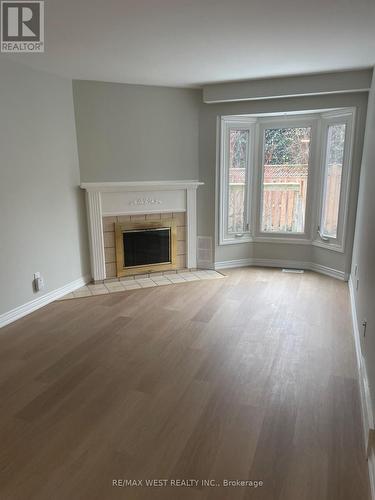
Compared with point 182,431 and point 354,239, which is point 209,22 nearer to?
point 182,431

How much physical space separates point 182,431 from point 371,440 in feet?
3.14

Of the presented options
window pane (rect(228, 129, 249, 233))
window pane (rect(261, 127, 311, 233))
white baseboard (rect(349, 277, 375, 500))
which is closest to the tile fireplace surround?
window pane (rect(228, 129, 249, 233))

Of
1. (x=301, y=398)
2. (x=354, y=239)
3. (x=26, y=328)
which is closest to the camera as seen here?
(x=301, y=398)

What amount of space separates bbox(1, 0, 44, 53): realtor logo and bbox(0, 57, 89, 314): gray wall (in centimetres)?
32

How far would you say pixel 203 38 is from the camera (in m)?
2.76

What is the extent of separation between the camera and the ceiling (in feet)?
7.34

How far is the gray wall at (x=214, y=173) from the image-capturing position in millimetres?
4102

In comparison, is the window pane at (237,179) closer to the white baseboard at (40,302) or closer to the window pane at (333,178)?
the window pane at (333,178)

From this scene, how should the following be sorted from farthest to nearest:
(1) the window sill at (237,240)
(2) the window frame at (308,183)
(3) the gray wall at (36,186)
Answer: (1) the window sill at (237,240) → (2) the window frame at (308,183) → (3) the gray wall at (36,186)

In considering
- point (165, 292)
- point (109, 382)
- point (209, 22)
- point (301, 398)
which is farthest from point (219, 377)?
point (209, 22)

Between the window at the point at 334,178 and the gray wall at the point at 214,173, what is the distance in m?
0.13

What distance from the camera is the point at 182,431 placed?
1945 millimetres

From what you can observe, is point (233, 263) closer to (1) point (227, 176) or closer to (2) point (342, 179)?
(1) point (227, 176)

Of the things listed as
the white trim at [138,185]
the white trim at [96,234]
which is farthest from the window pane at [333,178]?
the white trim at [96,234]
